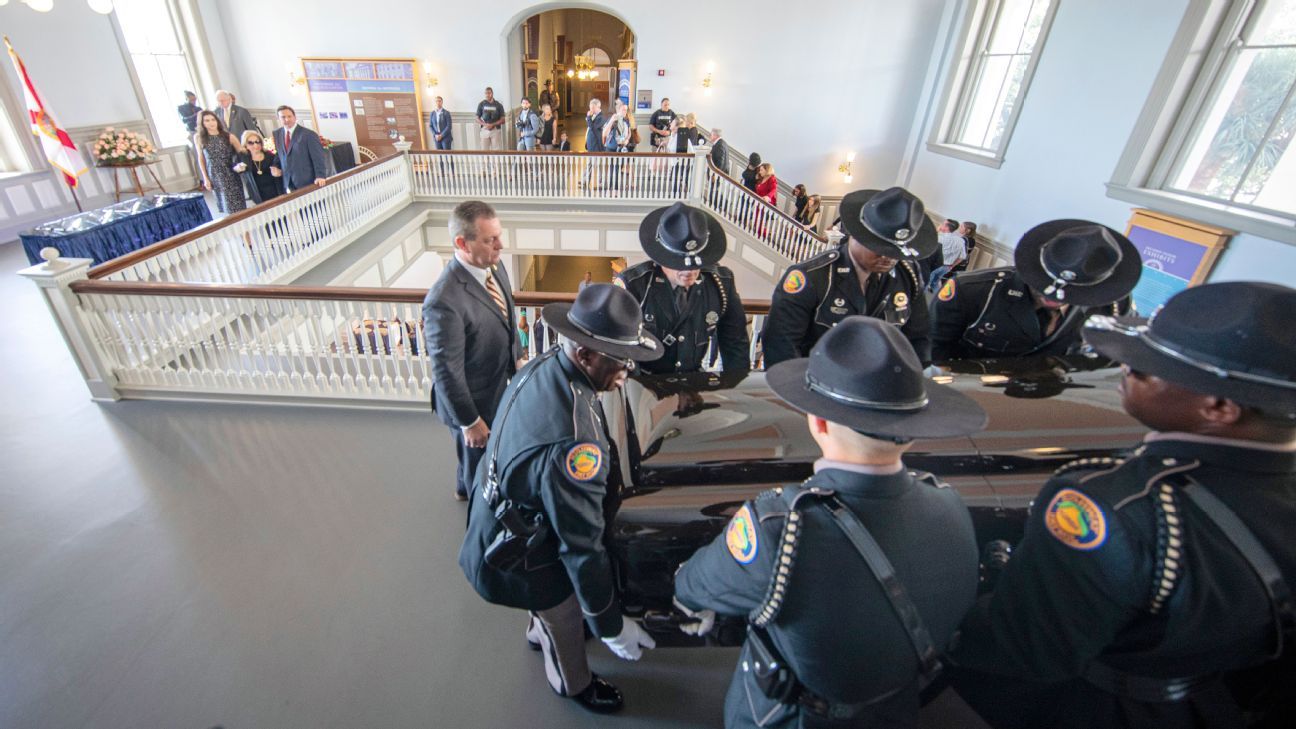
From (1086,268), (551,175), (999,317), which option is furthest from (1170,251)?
(551,175)

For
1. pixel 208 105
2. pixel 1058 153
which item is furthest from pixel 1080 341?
pixel 208 105

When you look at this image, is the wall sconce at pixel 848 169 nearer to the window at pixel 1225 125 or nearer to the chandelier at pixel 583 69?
the window at pixel 1225 125

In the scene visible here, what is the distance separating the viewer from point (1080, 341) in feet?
7.70

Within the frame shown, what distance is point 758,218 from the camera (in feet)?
27.8

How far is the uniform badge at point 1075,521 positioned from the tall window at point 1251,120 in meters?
6.44

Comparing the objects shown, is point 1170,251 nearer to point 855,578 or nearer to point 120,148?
point 855,578

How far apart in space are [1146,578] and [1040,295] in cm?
164

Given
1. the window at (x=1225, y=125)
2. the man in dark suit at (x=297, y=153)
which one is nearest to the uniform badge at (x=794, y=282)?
the window at (x=1225, y=125)

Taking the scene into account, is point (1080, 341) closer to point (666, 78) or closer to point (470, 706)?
point (470, 706)

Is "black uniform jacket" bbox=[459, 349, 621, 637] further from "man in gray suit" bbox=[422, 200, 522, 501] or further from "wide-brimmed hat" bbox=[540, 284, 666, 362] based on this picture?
"man in gray suit" bbox=[422, 200, 522, 501]

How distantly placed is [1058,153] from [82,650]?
33.2 ft

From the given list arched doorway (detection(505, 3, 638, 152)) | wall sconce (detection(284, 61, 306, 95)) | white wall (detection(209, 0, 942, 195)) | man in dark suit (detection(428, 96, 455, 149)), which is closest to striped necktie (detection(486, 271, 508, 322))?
man in dark suit (detection(428, 96, 455, 149))

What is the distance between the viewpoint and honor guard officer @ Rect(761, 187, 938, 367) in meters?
2.09

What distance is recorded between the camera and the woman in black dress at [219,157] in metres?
Result: 5.83
